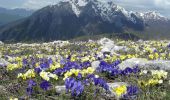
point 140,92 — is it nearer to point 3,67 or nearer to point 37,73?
point 37,73

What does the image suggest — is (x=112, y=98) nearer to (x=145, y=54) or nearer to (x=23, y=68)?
(x=23, y=68)

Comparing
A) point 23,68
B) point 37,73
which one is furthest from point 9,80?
point 23,68

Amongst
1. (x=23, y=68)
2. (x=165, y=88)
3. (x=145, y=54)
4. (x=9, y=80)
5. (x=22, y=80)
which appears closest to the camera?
(x=165, y=88)

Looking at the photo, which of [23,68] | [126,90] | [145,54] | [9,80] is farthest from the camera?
[145,54]

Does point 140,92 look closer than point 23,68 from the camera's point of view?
Yes

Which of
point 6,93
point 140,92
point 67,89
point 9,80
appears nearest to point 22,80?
point 9,80

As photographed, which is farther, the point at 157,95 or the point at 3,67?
the point at 3,67

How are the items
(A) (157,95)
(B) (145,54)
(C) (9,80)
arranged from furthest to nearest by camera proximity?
(B) (145,54) < (C) (9,80) < (A) (157,95)

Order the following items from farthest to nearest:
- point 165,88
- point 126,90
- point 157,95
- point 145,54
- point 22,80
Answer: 1. point 145,54
2. point 22,80
3. point 165,88
4. point 157,95
5. point 126,90
